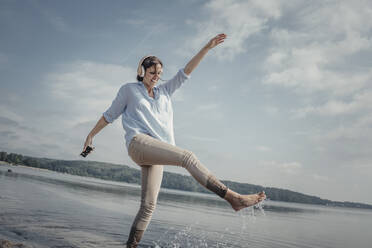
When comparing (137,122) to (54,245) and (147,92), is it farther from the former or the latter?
(54,245)

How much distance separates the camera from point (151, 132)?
12.1 feet

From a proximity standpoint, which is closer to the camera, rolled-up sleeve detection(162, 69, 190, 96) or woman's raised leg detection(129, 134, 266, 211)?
woman's raised leg detection(129, 134, 266, 211)

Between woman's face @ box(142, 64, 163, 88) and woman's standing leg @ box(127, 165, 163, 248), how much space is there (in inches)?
43.5

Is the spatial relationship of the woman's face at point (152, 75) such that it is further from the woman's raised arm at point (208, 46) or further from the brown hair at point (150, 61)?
the woman's raised arm at point (208, 46)

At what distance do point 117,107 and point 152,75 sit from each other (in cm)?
63

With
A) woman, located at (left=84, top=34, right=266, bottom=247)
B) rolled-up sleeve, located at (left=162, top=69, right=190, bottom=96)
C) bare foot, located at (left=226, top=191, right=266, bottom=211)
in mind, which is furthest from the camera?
rolled-up sleeve, located at (left=162, top=69, right=190, bottom=96)

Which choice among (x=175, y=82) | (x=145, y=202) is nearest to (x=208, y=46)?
(x=175, y=82)

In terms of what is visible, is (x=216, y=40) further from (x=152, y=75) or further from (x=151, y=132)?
(x=151, y=132)

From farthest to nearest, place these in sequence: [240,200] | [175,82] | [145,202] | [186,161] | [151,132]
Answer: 1. [175,82]
2. [145,202]
3. [151,132]
4. [186,161]
5. [240,200]

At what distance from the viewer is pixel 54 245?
4.22 metres

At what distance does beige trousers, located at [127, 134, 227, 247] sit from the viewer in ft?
10.8

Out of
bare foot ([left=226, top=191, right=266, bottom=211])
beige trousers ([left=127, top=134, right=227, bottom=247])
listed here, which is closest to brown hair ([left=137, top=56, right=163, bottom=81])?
beige trousers ([left=127, top=134, right=227, bottom=247])

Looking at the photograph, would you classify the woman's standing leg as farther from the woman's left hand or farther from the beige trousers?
the woman's left hand

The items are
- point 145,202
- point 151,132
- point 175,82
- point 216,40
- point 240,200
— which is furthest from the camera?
point 175,82
